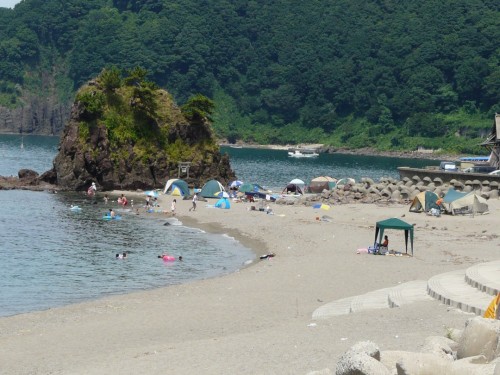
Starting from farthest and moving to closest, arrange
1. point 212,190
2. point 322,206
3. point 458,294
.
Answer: point 212,190 → point 322,206 → point 458,294

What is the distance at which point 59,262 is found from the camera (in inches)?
1581

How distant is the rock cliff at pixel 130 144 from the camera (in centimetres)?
7606

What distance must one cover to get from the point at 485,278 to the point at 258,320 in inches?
262

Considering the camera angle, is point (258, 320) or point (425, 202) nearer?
point (258, 320)

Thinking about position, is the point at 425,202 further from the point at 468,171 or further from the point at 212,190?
the point at 212,190

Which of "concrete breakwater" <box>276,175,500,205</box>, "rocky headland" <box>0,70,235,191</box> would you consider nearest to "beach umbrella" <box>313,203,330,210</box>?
"concrete breakwater" <box>276,175,500,205</box>

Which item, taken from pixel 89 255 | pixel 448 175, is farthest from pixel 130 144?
pixel 89 255

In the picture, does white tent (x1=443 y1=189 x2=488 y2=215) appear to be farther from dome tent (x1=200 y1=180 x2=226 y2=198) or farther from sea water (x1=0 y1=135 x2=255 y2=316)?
dome tent (x1=200 y1=180 x2=226 y2=198)

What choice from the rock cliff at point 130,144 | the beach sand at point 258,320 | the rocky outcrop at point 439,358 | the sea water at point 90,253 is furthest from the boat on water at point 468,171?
the rocky outcrop at point 439,358

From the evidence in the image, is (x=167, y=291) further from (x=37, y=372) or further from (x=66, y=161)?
(x=66, y=161)

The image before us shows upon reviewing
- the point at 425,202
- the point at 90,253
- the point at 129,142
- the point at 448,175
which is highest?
the point at 129,142

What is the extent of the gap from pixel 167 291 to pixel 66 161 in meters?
45.9

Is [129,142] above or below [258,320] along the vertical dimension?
above

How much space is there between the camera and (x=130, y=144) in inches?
3093
